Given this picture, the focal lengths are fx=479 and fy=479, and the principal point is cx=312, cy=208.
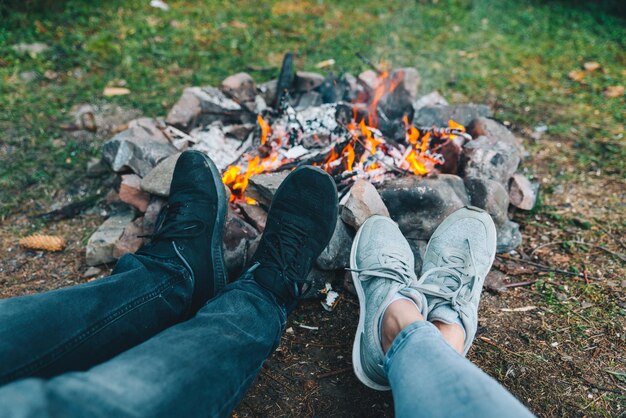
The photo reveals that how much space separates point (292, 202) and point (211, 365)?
1013 mm

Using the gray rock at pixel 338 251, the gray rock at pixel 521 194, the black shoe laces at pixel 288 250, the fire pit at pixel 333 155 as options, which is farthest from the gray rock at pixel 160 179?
the gray rock at pixel 521 194

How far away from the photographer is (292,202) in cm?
235

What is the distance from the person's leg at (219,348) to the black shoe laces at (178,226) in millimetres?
306

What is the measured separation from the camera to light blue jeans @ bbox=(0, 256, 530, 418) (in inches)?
50.0

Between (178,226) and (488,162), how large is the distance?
5.70 feet

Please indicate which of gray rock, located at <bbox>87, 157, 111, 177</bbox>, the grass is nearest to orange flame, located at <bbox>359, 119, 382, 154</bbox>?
the grass

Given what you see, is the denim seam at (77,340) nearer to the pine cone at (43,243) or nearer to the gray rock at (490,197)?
the pine cone at (43,243)

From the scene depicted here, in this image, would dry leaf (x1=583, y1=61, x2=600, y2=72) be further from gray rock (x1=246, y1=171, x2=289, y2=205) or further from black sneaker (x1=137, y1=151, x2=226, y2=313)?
black sneaker (x1=137, y1=151, x2=226, y2=313)

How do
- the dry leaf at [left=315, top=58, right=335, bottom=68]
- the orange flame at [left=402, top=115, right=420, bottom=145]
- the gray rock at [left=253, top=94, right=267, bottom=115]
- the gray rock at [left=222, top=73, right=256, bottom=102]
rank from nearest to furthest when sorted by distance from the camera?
the orange flame at [left=402, top=115, right=420, bottom=145] < the gray rock at [left=253, top=94, right=267, bottom=115] < the gray rock at [left=222, top=73, right=256, bottom=102] < the dry leaf at [left=315, top=58, right=335, bottom=68]

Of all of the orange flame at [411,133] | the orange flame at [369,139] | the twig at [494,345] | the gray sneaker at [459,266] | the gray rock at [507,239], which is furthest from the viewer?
the orange flame at [411,133]

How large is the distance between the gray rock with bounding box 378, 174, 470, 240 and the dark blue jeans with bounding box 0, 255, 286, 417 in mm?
892

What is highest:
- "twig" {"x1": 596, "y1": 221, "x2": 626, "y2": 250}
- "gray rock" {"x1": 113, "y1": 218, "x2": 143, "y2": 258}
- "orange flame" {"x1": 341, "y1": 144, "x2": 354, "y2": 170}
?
"orange flame" {"x1": 341, "y1": 144, "x2": 354, "y2": 170}

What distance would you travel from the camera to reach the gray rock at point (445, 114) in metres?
3.19

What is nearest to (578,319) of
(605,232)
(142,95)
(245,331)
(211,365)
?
(605,232)
